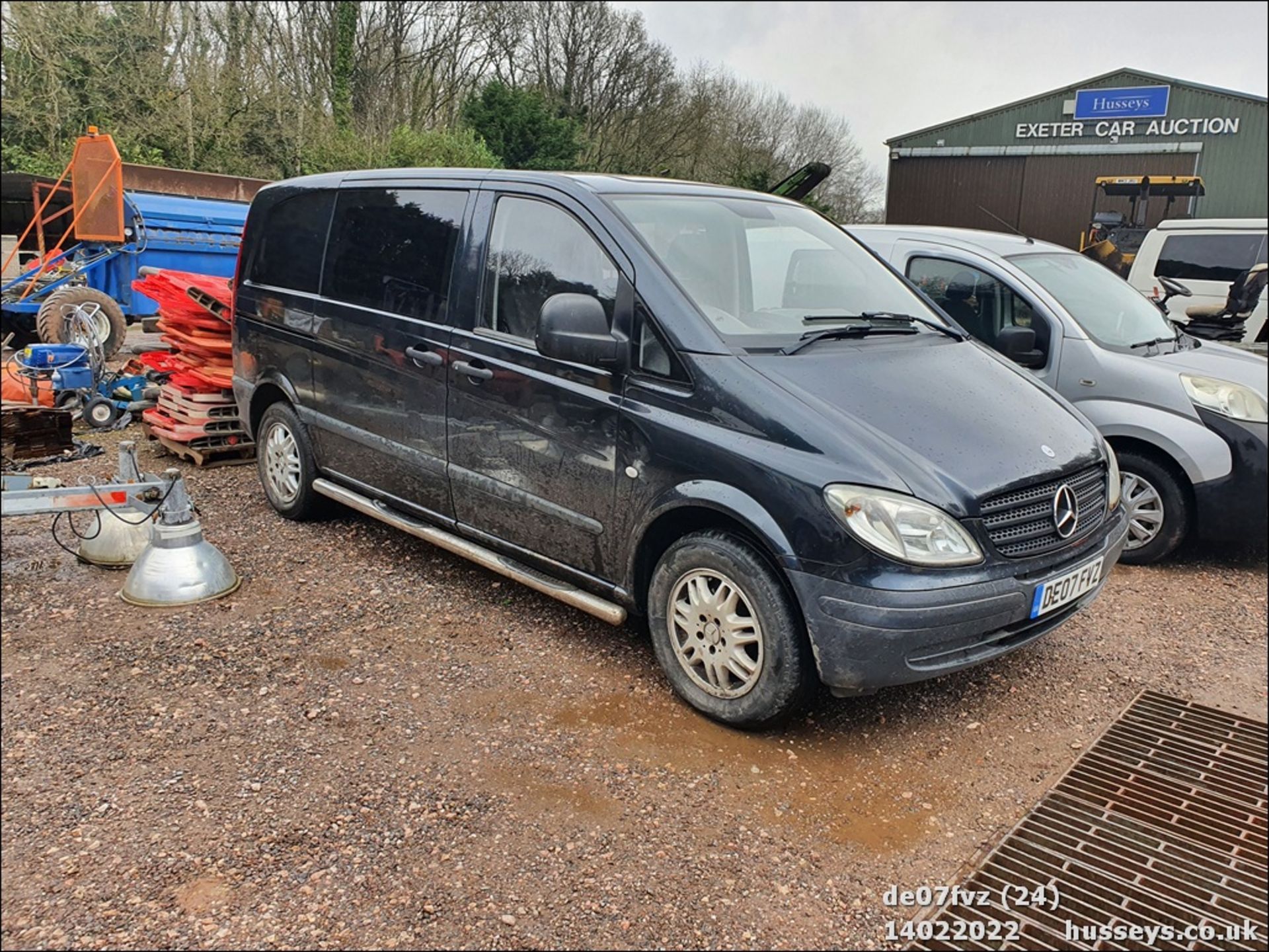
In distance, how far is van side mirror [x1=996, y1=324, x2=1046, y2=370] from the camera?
470cm

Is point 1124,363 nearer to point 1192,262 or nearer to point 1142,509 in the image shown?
point 1142,509

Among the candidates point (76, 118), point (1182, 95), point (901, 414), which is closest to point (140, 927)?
point (901, 414)

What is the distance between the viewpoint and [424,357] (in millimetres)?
3912

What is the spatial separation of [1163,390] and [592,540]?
9.09 feet

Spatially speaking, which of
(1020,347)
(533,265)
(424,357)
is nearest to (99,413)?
(424,357)

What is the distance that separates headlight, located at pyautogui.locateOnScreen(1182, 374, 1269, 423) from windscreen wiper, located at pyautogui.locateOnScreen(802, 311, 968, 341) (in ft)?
3.00

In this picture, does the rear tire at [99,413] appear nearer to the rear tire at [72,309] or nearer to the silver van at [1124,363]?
the rear tire at [72,309]

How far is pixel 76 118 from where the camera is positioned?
28.3 feet

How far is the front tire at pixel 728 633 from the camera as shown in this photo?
9.55ft

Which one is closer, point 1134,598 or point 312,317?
point 1134,598

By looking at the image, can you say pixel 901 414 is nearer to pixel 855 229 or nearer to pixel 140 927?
pixel 140 927

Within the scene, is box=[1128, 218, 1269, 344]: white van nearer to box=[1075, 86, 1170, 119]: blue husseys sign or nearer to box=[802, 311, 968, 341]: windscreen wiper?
box=[802, 311, 968, 341]: windscreen wiper

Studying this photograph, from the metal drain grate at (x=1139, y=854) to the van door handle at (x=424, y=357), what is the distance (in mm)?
2666

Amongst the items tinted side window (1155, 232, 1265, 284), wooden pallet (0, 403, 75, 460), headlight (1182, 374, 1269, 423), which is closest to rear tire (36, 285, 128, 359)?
wooden pallet (0, 403, 75, 460)
